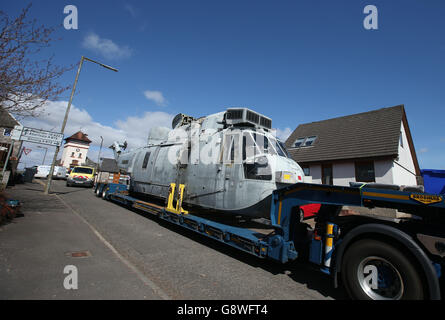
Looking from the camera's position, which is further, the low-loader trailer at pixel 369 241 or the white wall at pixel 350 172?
the white wall at pixel 350 172

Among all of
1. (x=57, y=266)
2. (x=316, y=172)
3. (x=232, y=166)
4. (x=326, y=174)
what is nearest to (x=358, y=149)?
(x=326, y=174)

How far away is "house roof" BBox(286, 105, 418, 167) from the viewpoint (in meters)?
13.0

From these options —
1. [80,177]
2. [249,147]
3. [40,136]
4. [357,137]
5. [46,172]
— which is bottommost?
[80,177]

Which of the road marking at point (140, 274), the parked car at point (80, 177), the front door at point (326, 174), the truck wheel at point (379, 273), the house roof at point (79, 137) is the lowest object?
the road marking at point (140, 274)

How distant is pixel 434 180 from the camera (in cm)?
530

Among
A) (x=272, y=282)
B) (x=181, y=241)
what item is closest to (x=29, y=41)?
(x=181, y=241)

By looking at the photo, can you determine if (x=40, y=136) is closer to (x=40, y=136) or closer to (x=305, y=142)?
(x=40, y=136)

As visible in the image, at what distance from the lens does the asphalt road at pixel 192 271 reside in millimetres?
3488

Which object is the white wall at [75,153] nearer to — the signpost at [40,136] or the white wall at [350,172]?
the signpost at [40,136]

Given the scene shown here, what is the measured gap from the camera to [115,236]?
6.20 meters

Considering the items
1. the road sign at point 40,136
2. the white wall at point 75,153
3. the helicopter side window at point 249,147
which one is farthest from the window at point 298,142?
the white wall at point 75,153

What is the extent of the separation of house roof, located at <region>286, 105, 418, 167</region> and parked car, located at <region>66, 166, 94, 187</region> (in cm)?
2055

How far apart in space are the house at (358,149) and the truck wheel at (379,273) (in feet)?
37.5

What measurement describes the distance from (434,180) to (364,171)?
8686 millimetres
